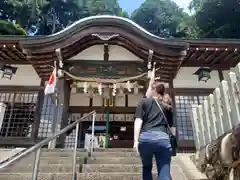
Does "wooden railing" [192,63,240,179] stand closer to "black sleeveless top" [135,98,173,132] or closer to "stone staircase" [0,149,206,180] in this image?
"stone staircase" [0,149,206,180]

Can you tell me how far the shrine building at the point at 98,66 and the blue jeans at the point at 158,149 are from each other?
17.2 feet

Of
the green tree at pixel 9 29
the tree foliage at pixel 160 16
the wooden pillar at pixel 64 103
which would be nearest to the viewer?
the wooden pillar at pixel 64 103

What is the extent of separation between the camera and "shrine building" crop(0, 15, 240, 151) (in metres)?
7.71

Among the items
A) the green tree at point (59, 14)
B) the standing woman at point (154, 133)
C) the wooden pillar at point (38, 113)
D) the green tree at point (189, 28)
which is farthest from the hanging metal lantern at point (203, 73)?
the green tree at point (59, 14)

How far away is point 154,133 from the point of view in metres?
2.66

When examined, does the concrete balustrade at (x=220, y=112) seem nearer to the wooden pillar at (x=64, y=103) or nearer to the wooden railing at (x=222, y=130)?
the wooden railing at (x=222, y=130)

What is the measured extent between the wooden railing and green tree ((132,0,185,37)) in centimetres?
2212

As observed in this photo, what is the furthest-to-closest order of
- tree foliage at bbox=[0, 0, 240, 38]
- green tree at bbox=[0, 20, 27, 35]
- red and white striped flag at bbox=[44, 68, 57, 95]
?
tree foliage at bbox=[0, 0, 240, 38] → green tree at bbox=[0, 20, 27, 35] → red and white striped flag at bbox=[44, 68, 57, 95]

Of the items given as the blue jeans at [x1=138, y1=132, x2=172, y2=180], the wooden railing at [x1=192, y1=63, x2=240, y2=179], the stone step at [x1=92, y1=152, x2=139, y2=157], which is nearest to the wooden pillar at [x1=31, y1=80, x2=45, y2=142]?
the stone step at [x1=92, y1=152, x2=139, y2=157]

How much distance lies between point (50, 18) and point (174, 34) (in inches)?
508

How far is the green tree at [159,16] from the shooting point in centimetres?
2628

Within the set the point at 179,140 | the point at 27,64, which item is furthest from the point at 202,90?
the point at 27,64

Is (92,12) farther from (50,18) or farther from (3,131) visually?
(3,131)

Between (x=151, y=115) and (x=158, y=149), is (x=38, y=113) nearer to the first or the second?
(x=151, y=115)
